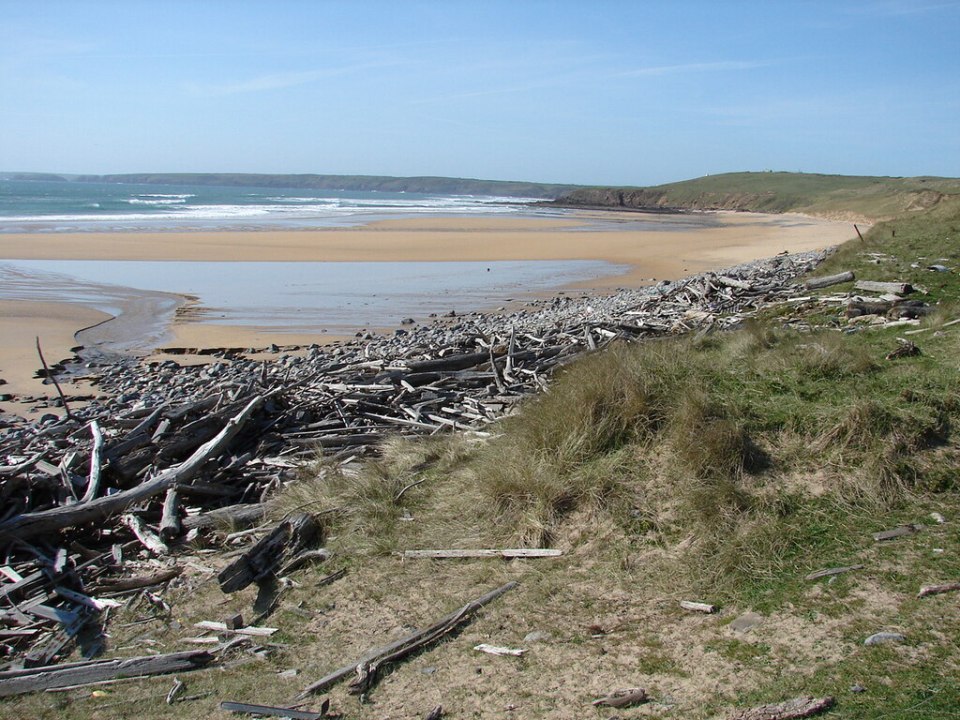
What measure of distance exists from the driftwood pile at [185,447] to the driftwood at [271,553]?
0.02 m

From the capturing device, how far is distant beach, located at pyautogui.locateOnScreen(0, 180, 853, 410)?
15.9m

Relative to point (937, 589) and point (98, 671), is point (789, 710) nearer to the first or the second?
point (937, 589)

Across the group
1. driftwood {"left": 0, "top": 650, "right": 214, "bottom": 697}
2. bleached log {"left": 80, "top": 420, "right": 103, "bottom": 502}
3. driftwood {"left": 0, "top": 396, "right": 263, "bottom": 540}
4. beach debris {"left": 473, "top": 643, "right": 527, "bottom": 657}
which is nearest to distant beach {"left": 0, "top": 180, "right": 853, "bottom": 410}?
bleached log {"left": 80, "top": 420, "right": 103, "bottom": 502}

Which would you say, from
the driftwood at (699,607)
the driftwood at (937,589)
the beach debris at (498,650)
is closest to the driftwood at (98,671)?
the beach debris at (498,650)

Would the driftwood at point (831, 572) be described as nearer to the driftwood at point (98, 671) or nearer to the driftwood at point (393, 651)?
the driftwood at point (393, 651)

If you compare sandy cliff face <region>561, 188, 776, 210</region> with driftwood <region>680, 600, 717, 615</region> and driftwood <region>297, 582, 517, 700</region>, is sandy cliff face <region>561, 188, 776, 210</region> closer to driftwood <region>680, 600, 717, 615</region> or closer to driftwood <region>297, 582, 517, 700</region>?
driftwood <region>680, 600, 717, 615</region>

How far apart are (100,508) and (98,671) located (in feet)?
6.67

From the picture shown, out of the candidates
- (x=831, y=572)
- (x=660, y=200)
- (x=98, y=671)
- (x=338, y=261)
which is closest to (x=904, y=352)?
(x=831, y=572)

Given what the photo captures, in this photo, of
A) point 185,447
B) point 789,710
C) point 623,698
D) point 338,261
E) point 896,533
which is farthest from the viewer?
point 338,261

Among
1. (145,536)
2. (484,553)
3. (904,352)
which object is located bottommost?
(145,536)

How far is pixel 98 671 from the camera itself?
433 cm

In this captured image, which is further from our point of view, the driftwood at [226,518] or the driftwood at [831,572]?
the driftwood at [226,518]

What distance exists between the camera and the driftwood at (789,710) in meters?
3.19

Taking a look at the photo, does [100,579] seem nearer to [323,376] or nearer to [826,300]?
[323,376]
